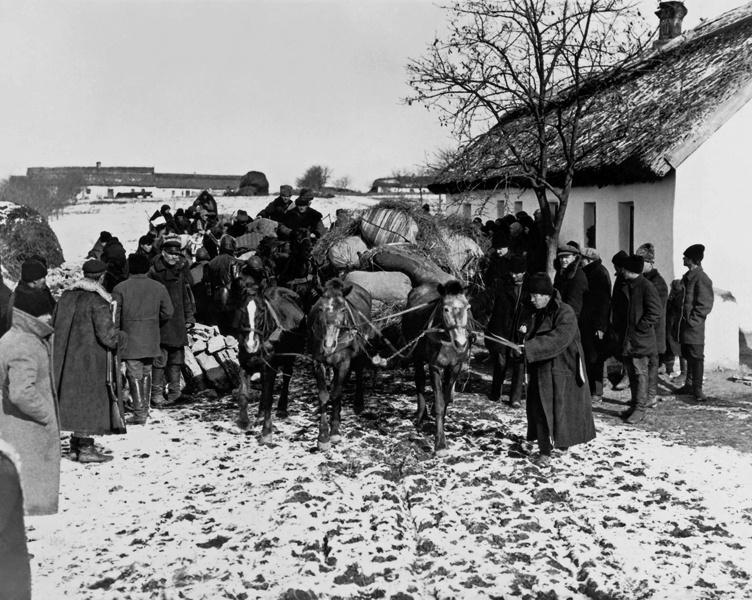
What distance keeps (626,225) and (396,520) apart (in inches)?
425

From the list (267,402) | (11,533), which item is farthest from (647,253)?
(11,533)

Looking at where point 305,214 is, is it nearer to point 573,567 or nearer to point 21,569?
point 573,567

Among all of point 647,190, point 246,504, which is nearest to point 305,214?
point 647,190

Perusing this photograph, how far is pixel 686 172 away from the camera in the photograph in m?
13.7

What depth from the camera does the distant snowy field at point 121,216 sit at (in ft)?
128

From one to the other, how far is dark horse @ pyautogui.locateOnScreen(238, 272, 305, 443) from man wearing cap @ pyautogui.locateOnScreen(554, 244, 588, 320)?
11.6ft

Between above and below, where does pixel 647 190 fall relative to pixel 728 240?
above

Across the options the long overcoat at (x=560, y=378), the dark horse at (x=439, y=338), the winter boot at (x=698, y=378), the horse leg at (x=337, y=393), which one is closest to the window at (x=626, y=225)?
the winter boot at (x=698, y=378)

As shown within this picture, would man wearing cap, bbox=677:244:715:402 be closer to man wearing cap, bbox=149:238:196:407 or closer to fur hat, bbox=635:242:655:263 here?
fur hat, bbox=635:242:655:263

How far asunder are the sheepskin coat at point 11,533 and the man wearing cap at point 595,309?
8907mm

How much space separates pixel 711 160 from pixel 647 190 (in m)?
1.20

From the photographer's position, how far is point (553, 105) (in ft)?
47.8

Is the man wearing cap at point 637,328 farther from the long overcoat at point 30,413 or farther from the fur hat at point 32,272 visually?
the long overcoat at point 30,413

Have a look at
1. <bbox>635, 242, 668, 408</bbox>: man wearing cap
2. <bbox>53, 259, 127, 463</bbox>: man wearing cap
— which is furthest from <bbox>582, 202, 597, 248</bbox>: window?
<bbox>53, 259, 127, 463</bbox>: man wearing cap
